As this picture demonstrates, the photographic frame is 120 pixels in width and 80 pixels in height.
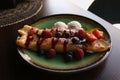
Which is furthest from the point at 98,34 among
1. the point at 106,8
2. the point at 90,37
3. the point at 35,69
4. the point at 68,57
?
the point at 106,8

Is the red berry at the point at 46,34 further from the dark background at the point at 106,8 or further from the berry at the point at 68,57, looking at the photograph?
the dark background at the point at 106,8

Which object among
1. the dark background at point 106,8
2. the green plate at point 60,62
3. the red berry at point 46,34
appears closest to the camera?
the green plate at point 60,62

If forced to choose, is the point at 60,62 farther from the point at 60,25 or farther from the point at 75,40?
the point at 60,25

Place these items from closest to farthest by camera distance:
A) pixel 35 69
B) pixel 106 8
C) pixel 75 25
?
pixel 35 69 < pixel 75 25 < pixel 106 8

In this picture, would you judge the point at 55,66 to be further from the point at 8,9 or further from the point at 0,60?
the point at 8,9

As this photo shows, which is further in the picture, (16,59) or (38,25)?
(38,25)

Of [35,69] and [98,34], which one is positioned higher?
[98,34]

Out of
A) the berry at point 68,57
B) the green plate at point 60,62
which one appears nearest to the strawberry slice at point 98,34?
the green plate at point 60,62

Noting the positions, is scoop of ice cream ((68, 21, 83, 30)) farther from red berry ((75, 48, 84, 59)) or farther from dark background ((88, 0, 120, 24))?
dark background ((88, 0, 120, 24))

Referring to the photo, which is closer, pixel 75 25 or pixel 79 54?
pixel 79 54


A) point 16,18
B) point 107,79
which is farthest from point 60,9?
point 107,79

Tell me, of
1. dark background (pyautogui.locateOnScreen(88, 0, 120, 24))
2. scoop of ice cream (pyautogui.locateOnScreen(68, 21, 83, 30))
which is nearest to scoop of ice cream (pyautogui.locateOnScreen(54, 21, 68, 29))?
scoop of ice cream (pyautogui.locateOnScreen(68, 21, 83, 30))
